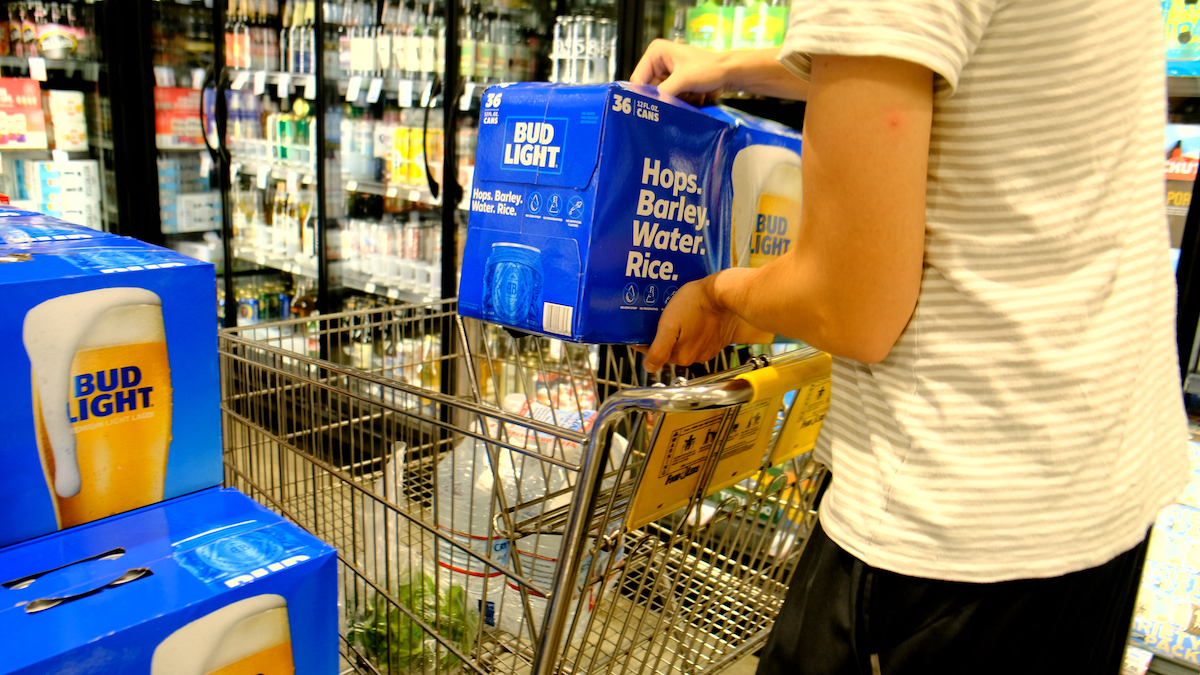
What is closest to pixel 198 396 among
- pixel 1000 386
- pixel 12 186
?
pixel 1000 386

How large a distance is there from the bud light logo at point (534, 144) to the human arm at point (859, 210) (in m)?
0.34

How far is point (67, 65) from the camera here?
383cm

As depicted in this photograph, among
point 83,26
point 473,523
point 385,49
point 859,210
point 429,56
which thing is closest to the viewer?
point 859,210

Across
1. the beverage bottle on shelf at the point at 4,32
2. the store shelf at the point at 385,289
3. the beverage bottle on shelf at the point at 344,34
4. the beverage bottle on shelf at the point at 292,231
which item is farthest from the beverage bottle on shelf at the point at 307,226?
the beverage bottle on shelf at the point at 4,32

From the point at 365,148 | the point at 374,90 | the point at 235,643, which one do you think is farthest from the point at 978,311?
the point at 365,148

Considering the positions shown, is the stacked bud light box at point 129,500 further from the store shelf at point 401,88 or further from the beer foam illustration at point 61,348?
the store shelf at point 401,88

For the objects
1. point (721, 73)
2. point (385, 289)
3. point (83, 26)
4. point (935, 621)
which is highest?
point (83, 26)

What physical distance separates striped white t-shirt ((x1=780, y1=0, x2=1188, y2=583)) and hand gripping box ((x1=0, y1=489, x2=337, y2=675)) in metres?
0.60

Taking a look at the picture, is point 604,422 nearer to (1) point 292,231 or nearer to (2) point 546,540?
(2) point 546,540

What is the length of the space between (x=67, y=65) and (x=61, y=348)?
12.4ft

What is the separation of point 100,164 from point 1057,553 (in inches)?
181

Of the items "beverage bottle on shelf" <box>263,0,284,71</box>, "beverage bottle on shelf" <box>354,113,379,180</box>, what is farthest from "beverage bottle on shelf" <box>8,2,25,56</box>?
"beverage bottle on shelf" <box>354,113,379,180</box>

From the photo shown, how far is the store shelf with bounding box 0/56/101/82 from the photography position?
3.67 m

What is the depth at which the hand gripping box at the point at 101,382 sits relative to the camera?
89 centimetres
